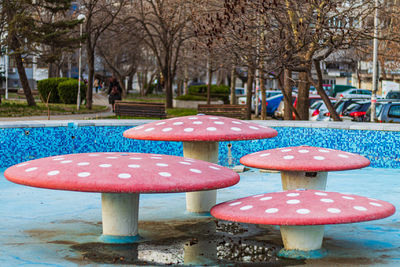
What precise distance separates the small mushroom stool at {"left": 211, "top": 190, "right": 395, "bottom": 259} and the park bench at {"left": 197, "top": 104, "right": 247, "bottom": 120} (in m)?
17.7

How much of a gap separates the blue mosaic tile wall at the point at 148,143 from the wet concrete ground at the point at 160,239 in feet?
11.9

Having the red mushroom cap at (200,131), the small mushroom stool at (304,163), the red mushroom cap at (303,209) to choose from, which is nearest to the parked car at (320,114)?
the red mushroom cap at (200,131)

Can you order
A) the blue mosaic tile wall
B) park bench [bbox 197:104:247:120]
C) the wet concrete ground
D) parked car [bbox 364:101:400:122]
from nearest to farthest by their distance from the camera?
the wet concrete ground, the blue mosaic tile wall, parked car [bbox 364:101:400:122], park bench [bbox 197:104:247:120]

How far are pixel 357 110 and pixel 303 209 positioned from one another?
19.4 meters

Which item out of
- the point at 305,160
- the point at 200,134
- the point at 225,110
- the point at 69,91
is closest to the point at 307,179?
the point at 305,160

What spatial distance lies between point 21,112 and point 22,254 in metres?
21.7

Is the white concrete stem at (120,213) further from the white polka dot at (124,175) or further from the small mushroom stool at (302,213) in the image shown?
the small mushroom stool at (302,213)

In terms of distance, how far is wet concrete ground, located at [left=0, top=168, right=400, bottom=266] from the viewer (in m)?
6.68

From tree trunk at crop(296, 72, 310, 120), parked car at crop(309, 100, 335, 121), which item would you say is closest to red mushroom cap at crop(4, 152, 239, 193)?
tree trunk at crop(296, 72, 310, 120)

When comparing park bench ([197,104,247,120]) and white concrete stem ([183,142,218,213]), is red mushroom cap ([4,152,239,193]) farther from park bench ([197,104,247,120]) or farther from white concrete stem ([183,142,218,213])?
park bench ([197,104,247,120])

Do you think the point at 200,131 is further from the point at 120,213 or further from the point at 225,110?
the point at 225,110

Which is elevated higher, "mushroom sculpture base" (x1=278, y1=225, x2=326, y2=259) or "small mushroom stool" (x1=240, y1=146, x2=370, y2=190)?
"small mushroom stool" (x1=240, y1=146, x2=370, y2=190)

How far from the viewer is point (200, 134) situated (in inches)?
327

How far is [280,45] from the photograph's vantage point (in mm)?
15891
